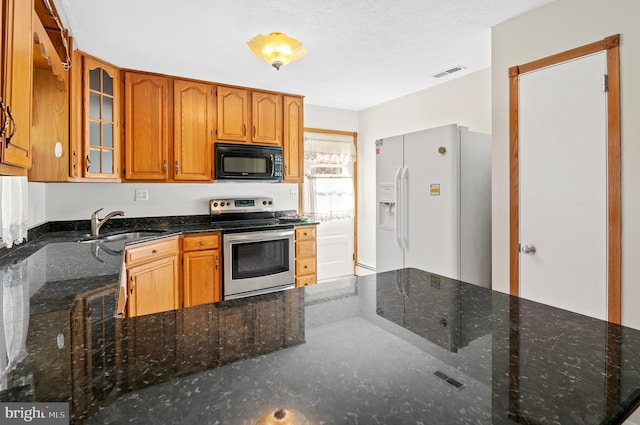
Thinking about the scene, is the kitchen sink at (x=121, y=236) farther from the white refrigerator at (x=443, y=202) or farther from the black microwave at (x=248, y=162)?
the white refrigerator at (x=443, y=202)

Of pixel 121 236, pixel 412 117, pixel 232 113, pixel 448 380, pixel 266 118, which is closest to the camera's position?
pixel 448 380

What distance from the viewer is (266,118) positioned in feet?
12.5

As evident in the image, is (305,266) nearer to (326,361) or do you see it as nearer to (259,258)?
(259,258)

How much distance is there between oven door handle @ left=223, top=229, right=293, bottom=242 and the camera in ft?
10.8

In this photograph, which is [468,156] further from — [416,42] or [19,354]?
[19,354]

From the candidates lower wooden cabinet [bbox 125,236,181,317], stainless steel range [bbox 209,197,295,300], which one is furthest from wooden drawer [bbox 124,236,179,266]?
stainless steel range [bbox 209,197,295,300]

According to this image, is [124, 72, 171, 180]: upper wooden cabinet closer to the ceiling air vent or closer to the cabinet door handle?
the cabinet door handle

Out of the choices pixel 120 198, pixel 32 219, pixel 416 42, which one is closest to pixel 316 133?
pixel 416 42

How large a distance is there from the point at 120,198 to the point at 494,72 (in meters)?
3.43

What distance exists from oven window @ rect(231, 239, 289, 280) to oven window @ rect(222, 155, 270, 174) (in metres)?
0.77

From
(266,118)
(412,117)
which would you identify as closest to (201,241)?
(266,118)

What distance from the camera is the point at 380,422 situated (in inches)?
18.6

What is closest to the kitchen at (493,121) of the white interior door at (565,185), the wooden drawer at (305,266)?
the white interior door at (565,185)

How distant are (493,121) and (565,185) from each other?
67 centimetres
